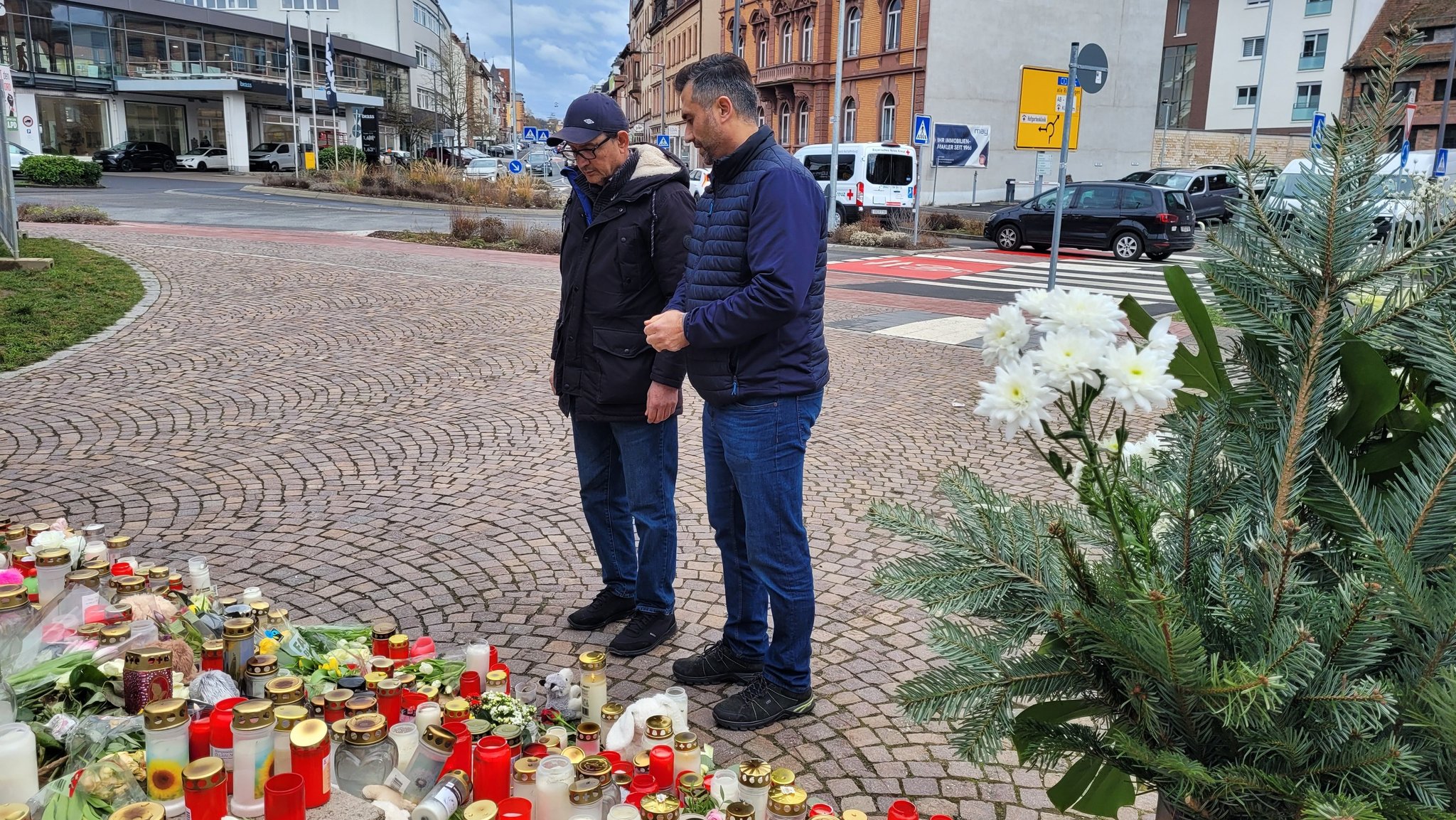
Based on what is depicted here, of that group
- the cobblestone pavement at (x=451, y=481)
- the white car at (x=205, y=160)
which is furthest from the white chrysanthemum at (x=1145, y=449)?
the white car at (x=205, y=160)

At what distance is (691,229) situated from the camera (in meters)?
3.42

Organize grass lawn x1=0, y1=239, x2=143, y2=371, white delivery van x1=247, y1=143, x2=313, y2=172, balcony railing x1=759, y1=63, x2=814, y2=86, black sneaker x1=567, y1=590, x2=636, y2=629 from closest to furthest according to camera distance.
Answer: black sneaker x1=567, y1=590, x2=636, y2=629
grass lawn x1=0, y1=239, x2=143, y2=371
balcony railing x1=759, y1=63, x2=814, y2=86
white delivery van x1=247, y1=143, x2=313, y2=172

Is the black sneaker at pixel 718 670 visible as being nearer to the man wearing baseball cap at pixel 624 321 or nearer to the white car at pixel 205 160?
the man wearing baseball cap at pixel 624 321

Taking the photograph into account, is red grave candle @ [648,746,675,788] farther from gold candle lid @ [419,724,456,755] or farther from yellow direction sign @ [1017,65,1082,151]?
yellow direction sign @ [1017,65,1082,151]

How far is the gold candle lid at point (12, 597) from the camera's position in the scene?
2549 mm

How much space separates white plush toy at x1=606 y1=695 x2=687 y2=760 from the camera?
8.51ft

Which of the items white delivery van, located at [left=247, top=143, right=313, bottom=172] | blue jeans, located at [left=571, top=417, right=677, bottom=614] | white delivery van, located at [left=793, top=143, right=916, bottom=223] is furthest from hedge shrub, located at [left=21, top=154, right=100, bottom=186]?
blue jeans, located at [left=571, top=417, right=677, bottom=614]

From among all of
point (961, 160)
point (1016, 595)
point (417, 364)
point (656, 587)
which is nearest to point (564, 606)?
point (656, 587)

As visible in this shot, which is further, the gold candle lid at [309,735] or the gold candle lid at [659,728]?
the gold candle lid at [659,728]

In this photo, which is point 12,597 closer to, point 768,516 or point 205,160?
point 768,516

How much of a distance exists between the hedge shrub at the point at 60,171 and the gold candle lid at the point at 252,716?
37.5 m

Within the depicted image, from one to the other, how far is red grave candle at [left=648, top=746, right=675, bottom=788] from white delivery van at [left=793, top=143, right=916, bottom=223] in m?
25.0

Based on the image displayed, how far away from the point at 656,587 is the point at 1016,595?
8.08 feet

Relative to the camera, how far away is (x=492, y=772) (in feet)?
7.27
